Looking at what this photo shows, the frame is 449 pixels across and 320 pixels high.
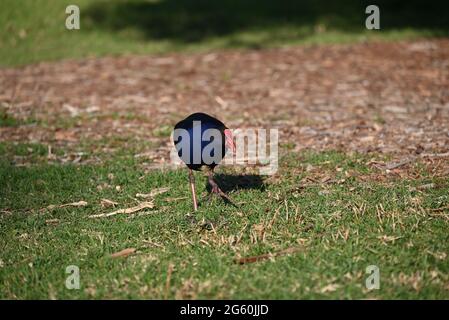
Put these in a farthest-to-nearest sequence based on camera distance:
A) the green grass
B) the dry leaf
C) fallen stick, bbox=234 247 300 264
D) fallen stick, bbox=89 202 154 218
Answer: the green grass < fallen stick, bbox=89 202 154 218 < the dry leaf < fallen stick, bbox=234 247 300 264

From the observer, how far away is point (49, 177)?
879 centimetres

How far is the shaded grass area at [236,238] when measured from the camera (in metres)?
5.62

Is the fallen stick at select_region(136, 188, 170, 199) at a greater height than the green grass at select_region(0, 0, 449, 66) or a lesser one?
lesser

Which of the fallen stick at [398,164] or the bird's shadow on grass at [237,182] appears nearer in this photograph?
the bird's shadow on grass at [237,182]

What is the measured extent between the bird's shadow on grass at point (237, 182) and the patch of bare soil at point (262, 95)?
1312mm

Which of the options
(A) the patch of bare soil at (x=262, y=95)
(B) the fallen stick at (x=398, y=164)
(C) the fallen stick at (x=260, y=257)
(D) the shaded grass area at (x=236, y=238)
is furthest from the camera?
(A) the patch of bare soil at (x=262, y=95)

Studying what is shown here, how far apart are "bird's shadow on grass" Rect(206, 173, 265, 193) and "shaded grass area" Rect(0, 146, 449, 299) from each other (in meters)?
0.03

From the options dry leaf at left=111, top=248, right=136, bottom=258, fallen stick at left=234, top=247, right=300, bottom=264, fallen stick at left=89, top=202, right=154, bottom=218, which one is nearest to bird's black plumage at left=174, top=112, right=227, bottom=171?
fallen stick at left=89, top=202, right=154, bottom=218

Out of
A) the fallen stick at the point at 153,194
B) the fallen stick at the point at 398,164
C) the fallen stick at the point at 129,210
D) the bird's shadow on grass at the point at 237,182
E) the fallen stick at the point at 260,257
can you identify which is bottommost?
the fallen stick at the point at 260,257

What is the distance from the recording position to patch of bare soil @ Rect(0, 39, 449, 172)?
10.3m

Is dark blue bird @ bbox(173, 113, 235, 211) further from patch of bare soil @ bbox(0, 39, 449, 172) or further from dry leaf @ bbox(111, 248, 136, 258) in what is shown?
patch of bare soil @ bbox(0, 39, 449, 172)

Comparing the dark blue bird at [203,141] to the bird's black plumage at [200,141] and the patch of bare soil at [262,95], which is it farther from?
the patch of bare soil at [262,95]

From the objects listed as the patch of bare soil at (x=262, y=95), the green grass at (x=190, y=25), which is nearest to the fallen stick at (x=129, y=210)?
the patch of bare soil at (x=262, y=95)

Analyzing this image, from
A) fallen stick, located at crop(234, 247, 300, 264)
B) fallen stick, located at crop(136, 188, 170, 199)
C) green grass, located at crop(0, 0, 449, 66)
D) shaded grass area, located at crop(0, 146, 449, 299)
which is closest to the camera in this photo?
shaded grass area, located at crop(0, 146, 449, 299)
